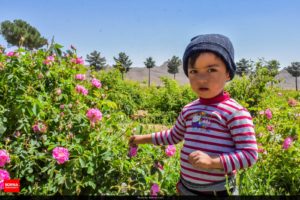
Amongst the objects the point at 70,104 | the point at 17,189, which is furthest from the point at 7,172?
the point at 70,104

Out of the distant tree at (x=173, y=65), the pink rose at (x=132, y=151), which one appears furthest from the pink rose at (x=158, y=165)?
the distant tree at (x=173, y=65)

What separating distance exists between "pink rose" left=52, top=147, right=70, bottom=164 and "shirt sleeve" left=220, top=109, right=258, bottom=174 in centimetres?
94

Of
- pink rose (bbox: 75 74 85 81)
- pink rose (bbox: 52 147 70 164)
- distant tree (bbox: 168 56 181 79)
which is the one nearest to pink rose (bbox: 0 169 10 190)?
pink rose (bbox: 52 147 70 164)

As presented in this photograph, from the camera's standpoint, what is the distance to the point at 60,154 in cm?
185

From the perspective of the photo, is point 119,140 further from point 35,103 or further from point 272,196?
point 272,196

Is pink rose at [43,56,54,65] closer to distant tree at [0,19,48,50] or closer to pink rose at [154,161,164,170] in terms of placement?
pink rose at [154,161,164,170]

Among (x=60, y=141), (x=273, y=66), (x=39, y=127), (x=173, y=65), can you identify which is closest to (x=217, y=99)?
(x=60, y=141)

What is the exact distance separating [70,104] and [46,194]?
0.61 m

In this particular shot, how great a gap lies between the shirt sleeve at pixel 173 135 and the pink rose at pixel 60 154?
1.71 ft

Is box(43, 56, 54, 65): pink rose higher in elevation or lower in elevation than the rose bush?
higher

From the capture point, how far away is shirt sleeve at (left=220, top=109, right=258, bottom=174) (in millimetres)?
1366

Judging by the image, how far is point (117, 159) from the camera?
1.98 m

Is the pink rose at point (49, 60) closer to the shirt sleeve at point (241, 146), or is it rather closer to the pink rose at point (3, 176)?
the pink rose at point (3, 176)

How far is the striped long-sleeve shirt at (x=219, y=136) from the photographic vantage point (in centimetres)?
137
